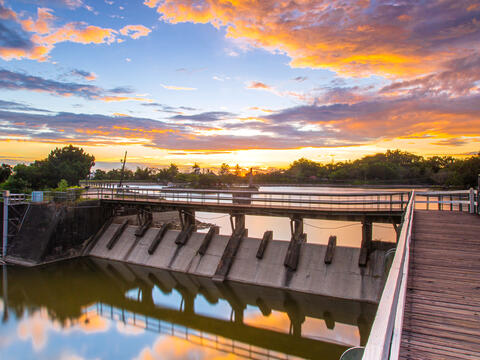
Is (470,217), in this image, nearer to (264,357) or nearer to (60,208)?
(264,357)

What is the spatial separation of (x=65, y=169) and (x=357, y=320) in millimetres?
67284

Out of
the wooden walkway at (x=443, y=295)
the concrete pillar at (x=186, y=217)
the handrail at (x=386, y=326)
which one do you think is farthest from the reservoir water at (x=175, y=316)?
the handrail at (x=386, y=326)

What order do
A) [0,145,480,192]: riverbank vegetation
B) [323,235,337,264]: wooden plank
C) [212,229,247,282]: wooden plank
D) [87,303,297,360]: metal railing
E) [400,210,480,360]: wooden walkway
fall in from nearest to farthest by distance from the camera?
1. [400,210,480,360]: wooden walkway
2. [87,303,297,360]: metal railing
3. [323,235,337,264]: wooden plank
4. [212,229,247,282]: wooden plank
5. [0,145,480,192]: riverbank vegetation

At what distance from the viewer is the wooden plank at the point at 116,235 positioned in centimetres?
→ 2595

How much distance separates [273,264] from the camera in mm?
19703

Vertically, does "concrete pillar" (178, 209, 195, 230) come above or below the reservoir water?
above

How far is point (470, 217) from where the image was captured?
10938mm

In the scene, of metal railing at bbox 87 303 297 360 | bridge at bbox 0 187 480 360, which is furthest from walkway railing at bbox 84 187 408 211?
metal railing at bbox 87 303 297 360

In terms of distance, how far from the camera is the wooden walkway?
4.19 m

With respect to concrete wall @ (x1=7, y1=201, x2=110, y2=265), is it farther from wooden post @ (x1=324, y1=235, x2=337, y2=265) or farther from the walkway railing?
wooden post @ (x1=324, y1=235, x2=337, y2=265)

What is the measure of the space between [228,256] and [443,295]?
633 inches

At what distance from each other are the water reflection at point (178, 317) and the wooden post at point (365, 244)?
2.25 meters

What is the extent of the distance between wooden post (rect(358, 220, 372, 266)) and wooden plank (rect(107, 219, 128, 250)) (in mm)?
17995

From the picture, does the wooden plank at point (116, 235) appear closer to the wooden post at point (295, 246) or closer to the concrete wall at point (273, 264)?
the concrete wall at point (273, 264)
